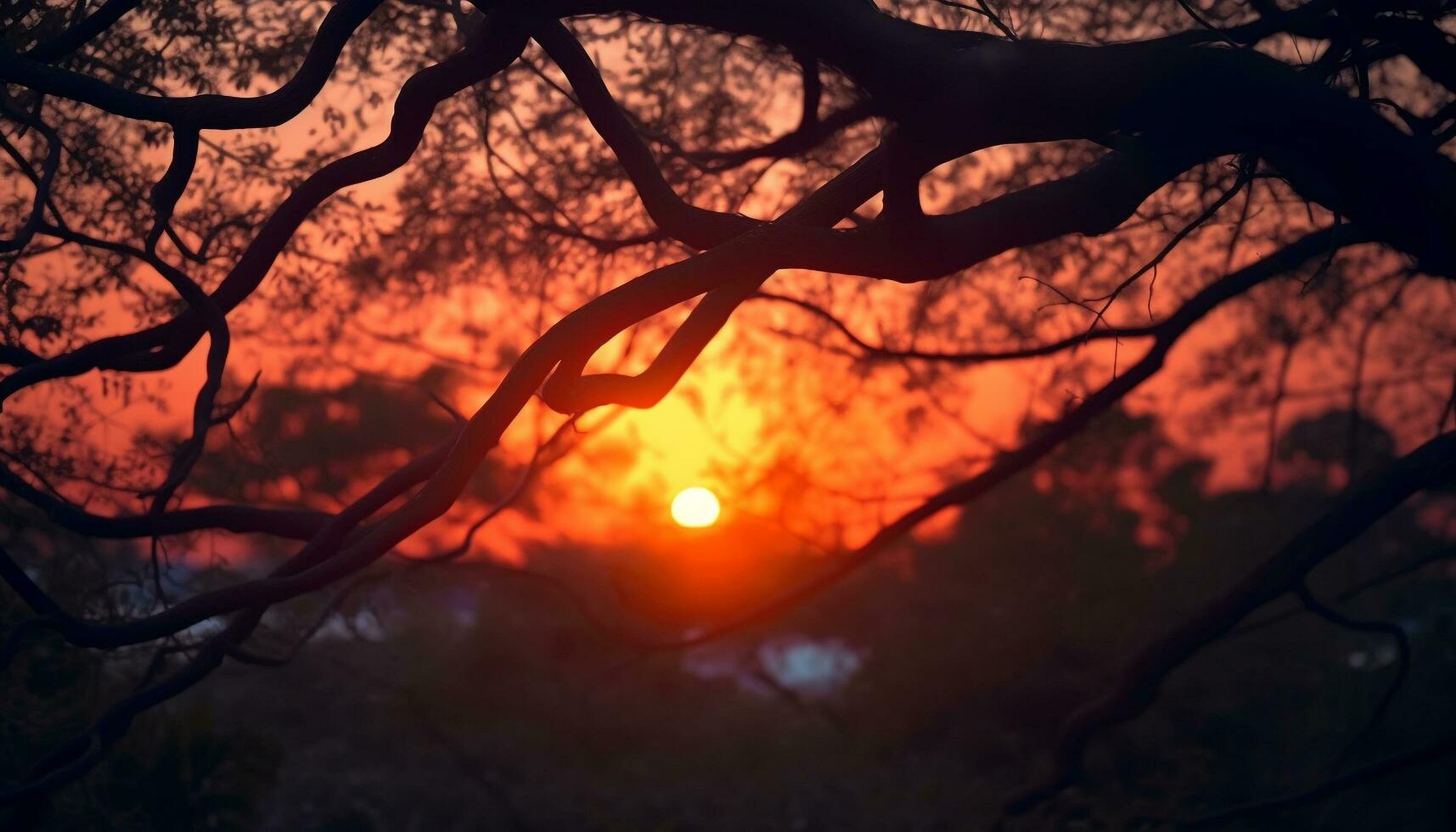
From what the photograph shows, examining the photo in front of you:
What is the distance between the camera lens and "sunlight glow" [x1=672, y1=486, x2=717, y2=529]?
8.34m

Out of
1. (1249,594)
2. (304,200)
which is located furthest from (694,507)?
(304,200)

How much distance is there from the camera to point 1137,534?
11.3 metres

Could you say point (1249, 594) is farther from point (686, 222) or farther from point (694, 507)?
point (694, 507)

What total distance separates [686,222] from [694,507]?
17.0ft

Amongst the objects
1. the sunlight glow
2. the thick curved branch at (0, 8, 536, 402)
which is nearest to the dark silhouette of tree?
the thick curved branch at (0, 8, 536, 402)

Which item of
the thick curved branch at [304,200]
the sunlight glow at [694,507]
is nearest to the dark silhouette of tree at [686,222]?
the thick curved branch at [304,200]

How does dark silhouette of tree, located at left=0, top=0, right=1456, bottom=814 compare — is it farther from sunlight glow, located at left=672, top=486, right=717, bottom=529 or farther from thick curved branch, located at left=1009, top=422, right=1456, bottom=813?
sunlight glow, located at left=672, top=486, right=717, bottom=529

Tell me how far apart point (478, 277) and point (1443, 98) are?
4771 millimetres

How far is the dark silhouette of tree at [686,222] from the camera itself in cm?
321

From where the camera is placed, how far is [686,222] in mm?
4004

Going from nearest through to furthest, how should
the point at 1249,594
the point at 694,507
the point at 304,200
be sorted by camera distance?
the point at 304,200
the point at 1249,594
the point at 694,507

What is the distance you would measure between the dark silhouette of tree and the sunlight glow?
1.52 metres

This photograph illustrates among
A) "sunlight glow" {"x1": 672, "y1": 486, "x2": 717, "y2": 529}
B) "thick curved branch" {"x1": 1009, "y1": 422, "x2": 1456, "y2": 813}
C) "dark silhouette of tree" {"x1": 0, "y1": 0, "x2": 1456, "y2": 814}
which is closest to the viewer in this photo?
"dark silhouette of tree" {"x1": 0, "y1": 0, "x2": 1456, "y2": 814}

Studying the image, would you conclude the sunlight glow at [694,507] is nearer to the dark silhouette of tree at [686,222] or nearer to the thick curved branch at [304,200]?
the dark silhouette of tree at [686,222]
